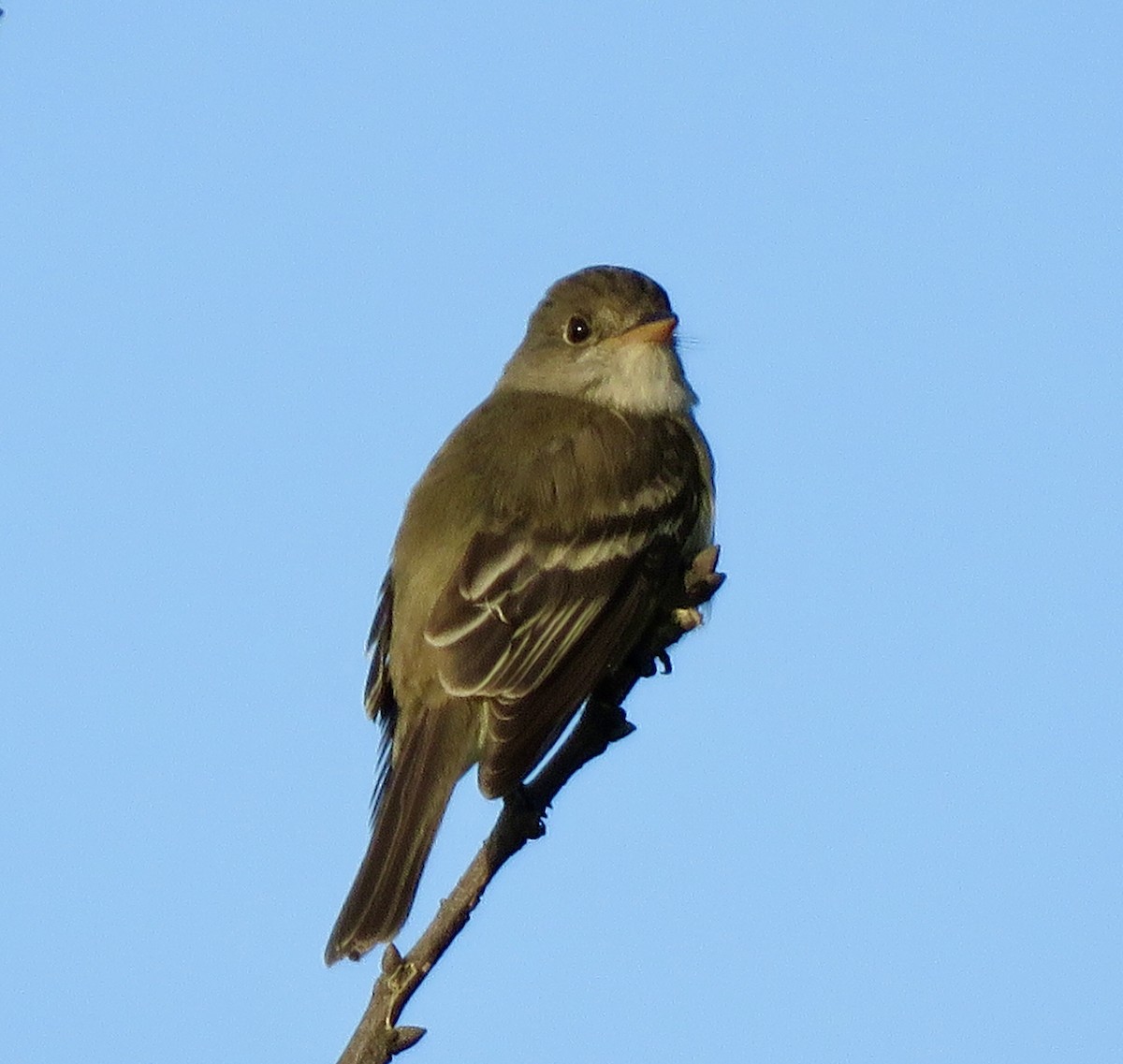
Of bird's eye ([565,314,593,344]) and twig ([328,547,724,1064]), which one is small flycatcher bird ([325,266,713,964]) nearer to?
twig ([328,547,724,1064])

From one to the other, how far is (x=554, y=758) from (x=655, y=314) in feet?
8.91

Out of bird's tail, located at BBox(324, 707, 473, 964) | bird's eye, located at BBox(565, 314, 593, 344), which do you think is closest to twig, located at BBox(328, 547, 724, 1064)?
bird's tail, located at BBox(324, 707, 473, 964)

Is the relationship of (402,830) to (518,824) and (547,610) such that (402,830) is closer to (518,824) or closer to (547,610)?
(518,824)

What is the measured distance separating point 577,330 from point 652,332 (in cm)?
41

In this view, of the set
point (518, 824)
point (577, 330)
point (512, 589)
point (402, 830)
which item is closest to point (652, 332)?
point (577, 330)

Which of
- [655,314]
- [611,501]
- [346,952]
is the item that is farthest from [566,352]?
[346,952]

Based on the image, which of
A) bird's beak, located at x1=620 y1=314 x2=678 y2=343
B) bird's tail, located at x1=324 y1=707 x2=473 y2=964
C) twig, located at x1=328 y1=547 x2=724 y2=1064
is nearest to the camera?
twig, located at x1=328 y1=547 x2=724 y2=1064

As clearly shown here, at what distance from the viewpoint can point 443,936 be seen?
3631 millimetres

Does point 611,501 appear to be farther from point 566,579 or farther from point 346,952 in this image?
point 346,952

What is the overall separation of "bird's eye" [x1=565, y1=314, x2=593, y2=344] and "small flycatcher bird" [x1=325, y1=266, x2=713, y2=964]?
389mm

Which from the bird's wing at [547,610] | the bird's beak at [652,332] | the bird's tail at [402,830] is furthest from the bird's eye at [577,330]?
the bird's tail at [402,830]

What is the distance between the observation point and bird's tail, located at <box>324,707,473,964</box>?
4.55m

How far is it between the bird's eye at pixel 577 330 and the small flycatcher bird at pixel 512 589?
389 millimetres

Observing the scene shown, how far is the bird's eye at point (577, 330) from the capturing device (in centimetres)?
677
